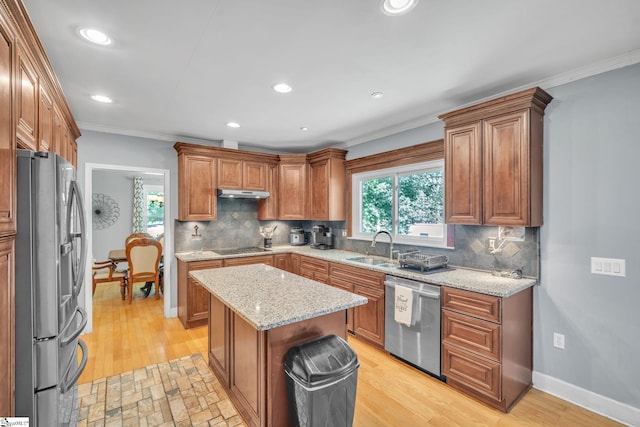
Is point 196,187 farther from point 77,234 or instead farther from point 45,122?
point 77,234

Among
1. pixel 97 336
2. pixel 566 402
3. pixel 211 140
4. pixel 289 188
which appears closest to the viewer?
pixel 566 402

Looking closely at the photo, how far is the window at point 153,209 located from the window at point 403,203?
534 cm

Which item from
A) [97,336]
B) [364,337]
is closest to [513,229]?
[364,337]

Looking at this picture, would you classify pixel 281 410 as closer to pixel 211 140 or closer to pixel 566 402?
pixel 566 402

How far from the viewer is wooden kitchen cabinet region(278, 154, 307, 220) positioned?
472 centimetres

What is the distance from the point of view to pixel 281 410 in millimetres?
1779

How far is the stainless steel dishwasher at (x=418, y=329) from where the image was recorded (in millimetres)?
2590

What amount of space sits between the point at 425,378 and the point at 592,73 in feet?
8.98

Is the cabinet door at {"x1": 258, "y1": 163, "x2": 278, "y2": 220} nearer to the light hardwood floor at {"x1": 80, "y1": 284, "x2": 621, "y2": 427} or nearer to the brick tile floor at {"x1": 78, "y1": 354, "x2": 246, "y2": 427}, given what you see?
the light hardwood floor at {"x1": 80, "y1": 284, "x2": 621, "y2": 427}

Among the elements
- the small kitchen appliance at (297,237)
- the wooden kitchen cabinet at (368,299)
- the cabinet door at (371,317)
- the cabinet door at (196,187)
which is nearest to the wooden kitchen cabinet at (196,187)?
the cabinet door at (196,187)

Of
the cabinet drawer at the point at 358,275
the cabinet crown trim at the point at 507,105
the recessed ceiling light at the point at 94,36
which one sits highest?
the recessed ceiling light at the point at 94,36

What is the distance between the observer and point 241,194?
4.29 meters

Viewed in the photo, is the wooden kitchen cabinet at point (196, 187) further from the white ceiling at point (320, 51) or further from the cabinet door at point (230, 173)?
the white ceiling at point (320, 51)

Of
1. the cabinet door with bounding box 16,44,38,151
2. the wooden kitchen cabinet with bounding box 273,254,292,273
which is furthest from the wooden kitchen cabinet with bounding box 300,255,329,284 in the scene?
the cabinet door with bounding box 16,44,38,151
